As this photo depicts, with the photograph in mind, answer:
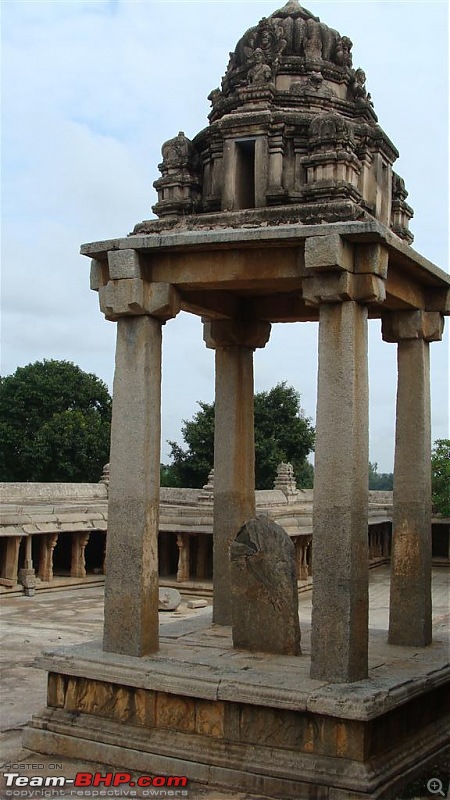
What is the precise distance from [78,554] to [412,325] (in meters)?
13.7

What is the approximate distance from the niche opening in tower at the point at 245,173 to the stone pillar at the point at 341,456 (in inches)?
73.8

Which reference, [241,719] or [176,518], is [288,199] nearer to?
[241,719]

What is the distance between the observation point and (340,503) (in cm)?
819

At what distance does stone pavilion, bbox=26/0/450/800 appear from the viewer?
7926mm

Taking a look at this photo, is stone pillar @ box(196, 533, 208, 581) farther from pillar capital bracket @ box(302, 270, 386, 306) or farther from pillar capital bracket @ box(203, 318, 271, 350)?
pillar capital bracket @ box(302, 270, 386, 306)

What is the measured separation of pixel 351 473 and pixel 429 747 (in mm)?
2583

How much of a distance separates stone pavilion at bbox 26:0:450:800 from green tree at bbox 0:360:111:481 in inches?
1220

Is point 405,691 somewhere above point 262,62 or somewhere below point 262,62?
below

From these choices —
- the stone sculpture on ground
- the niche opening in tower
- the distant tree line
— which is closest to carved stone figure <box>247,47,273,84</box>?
the niche opening in tower

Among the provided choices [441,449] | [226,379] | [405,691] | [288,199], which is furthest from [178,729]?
[441,449]

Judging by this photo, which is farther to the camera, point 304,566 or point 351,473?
point 304,566

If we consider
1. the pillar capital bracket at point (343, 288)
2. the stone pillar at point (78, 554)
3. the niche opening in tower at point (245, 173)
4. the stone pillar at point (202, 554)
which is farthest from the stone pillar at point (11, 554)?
the pillar capital bracket at point (343, 288)

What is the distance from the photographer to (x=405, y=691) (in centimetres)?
805

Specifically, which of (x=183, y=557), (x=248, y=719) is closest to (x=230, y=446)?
(x=248, y=719)
